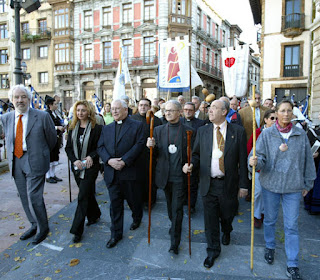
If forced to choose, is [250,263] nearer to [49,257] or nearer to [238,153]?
[238,153]

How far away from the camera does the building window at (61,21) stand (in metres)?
30.3

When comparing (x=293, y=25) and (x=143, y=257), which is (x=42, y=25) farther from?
(x=143, y=257)

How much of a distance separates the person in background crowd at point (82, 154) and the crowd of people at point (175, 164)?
1 centimetres

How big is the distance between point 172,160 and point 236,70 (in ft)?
17.4

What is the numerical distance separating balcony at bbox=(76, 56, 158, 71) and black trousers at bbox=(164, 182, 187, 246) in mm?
24388

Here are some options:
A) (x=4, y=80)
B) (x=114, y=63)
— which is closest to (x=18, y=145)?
(x=114, y=63)

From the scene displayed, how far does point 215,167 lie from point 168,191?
81cm

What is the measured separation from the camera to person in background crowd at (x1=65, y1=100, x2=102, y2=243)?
3.84 meters

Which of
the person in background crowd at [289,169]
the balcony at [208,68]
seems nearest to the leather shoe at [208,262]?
the person in background crowd at [289,169]

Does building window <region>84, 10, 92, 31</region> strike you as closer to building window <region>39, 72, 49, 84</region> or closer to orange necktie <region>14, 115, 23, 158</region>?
building window <region>39, 72, 49, 84</region>

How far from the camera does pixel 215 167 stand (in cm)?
327

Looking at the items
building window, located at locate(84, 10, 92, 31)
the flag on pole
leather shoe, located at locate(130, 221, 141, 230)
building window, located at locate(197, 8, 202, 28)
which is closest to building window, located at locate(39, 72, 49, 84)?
building window, located at locate(84, 10, 92, 31)

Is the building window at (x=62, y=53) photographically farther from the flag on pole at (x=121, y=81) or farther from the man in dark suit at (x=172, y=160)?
the man in dark suit at (x=172, y=160)

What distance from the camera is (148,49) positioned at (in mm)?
27500
